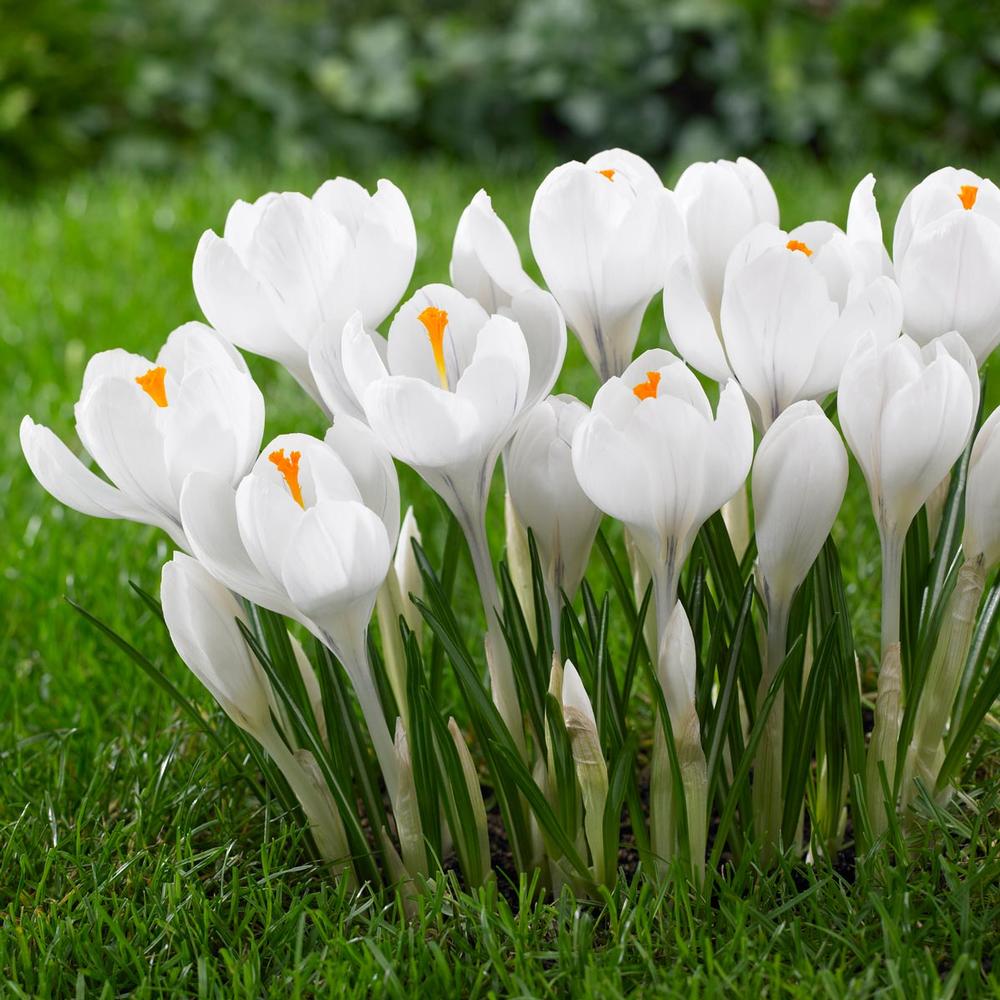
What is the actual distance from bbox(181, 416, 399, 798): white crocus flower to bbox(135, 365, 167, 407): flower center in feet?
0.31

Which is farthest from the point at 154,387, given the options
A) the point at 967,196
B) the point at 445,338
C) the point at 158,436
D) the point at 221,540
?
the point at 967,196

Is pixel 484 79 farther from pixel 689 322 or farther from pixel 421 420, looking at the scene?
pixel 421 420

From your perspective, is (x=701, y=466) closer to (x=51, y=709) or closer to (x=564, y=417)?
(x=564, y=417)

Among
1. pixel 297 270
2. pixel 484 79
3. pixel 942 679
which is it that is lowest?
pixel 942 679

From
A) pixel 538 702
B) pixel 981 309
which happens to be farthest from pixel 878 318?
pixel 538 702

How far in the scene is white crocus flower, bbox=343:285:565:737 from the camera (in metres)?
1.02

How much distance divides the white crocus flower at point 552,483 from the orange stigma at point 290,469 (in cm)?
20

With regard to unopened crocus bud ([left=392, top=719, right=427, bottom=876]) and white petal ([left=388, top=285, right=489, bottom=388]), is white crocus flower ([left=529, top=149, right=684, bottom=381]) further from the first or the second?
unopened crocus bud ([left=392, top=719, right=427, bottom=876])

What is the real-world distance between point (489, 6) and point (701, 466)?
209 inches

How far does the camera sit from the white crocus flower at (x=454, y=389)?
1021mm

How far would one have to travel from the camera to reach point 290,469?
1.03 meters

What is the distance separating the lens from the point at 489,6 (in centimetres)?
588

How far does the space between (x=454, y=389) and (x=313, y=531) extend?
0.24m

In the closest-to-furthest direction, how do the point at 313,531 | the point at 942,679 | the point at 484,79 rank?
the point at 313,531, the point at 942,679, the point at 484,79
